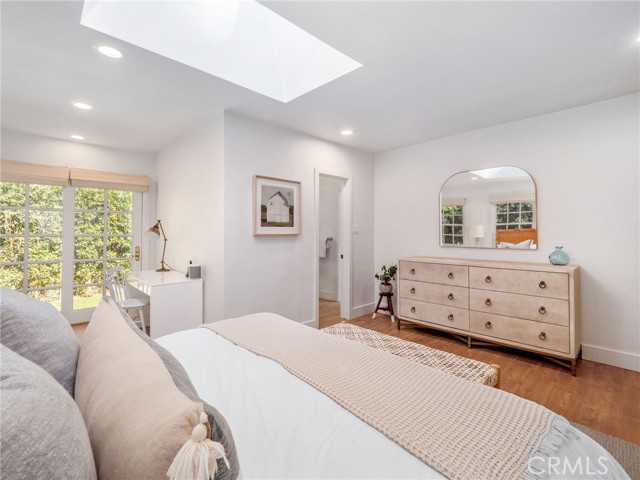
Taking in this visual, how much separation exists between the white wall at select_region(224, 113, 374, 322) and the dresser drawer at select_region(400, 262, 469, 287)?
35.9 inches

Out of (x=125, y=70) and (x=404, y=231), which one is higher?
(x=125, y=70)

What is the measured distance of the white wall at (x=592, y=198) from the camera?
272cm

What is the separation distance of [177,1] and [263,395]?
257cm

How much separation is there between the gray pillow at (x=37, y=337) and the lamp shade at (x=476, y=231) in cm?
381

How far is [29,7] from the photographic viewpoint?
166cm

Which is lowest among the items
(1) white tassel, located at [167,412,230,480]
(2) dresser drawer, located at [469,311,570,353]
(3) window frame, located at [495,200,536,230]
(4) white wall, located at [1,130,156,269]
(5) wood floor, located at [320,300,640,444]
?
(5) wood floor, located at [320,300,640,444]

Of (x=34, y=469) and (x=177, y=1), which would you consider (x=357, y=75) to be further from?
(x=34, y=469)

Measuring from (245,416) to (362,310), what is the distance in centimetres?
362

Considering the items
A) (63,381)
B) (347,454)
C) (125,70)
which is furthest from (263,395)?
(125,70)

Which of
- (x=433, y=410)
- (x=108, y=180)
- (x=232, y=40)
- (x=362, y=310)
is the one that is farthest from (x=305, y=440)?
(x=108, y=180)

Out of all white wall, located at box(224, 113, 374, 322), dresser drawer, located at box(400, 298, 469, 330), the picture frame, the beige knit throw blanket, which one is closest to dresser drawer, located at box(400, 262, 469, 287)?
dresser drawer, located at box(400, 298, 469, 330)

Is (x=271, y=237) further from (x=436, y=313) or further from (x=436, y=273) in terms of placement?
(x=436, y=313)

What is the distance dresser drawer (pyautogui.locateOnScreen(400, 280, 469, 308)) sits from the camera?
3.27 metres

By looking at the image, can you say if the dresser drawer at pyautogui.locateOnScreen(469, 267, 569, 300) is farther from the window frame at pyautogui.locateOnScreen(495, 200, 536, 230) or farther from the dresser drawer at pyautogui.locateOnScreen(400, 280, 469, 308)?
the window frame at pyautogui.locateOnScreen(495, 200, 536, 230)
